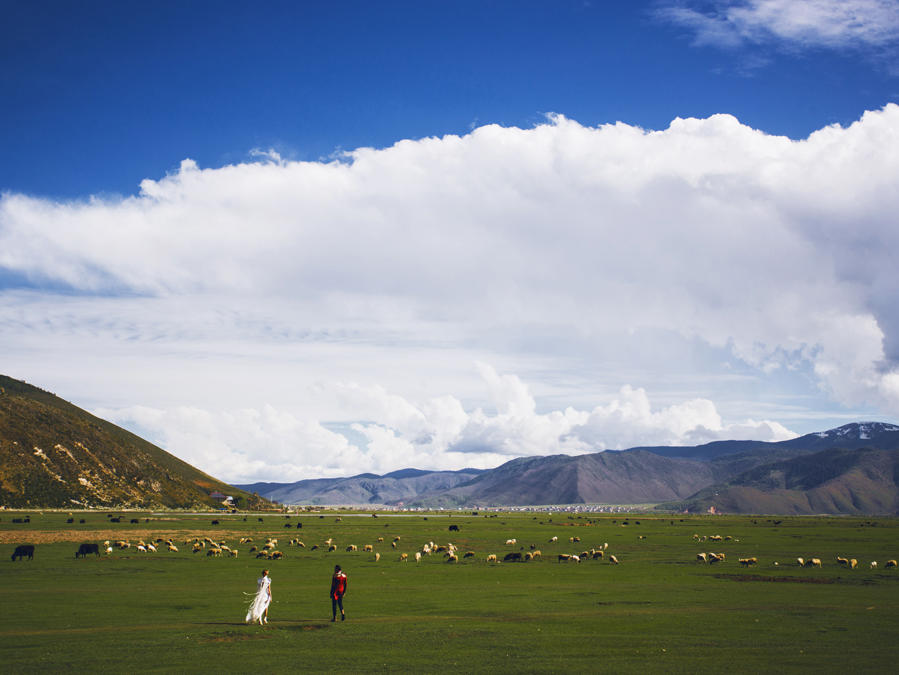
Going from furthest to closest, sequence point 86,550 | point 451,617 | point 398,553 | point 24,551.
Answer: point 398,553
point 86,550
point 24,551
point 451,617

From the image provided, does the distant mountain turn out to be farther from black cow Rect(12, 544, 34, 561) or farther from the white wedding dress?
the white wedding dress

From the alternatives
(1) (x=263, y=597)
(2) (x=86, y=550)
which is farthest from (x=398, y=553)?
(1) (x=263, y=597)

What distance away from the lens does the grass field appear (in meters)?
22.3

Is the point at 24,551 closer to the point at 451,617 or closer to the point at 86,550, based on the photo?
the point at 86,550

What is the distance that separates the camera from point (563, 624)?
2886 cm

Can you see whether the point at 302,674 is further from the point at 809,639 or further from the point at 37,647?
the point at 809,639

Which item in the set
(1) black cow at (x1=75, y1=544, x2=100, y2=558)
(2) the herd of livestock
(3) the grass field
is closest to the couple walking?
(3) the grass field

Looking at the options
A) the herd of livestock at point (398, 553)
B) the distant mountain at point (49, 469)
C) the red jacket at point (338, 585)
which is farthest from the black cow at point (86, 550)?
the distant mountain at point (49, 469)

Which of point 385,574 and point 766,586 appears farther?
point 385,574

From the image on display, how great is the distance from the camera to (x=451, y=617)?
30.7 m

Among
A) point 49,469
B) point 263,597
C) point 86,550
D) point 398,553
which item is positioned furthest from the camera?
point 49,469

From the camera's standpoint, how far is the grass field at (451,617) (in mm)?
22328

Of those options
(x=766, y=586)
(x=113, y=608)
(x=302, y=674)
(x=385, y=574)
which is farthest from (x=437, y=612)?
(x=766, y=586)

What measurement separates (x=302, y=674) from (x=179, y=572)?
108ft
